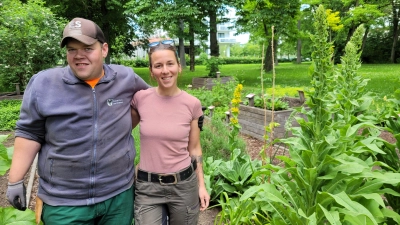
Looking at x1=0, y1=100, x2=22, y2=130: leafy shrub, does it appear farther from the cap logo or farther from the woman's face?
the woman's face

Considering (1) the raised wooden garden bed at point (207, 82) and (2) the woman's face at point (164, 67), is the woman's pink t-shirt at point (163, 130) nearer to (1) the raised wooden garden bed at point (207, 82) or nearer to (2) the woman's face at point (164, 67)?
(2) the woman's face at point (164, 67)

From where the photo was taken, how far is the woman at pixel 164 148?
2059 mm

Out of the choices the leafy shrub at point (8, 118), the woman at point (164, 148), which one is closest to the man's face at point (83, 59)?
the woman at point (164, 148)

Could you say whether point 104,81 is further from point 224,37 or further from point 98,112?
point 224,37

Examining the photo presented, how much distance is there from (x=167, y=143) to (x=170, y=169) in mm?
175

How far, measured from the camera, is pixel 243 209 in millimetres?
3092

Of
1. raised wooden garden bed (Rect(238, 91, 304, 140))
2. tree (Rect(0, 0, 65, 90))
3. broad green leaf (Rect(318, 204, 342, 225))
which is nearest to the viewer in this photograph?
broad green leaf (Rect(318, 204, 342, 225))

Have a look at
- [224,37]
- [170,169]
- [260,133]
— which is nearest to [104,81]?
[170,169]

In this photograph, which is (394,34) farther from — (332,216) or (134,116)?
(134,116)

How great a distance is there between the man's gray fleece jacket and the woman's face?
0.36 meters

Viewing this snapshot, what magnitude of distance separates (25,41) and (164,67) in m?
11.5

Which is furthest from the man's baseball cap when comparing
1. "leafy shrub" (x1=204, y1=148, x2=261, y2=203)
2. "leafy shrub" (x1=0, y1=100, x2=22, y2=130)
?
"leafy shrub" (x1=0, y1=100, x2=22, y2=130)

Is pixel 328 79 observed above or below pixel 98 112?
above

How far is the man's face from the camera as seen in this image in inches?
74.2
